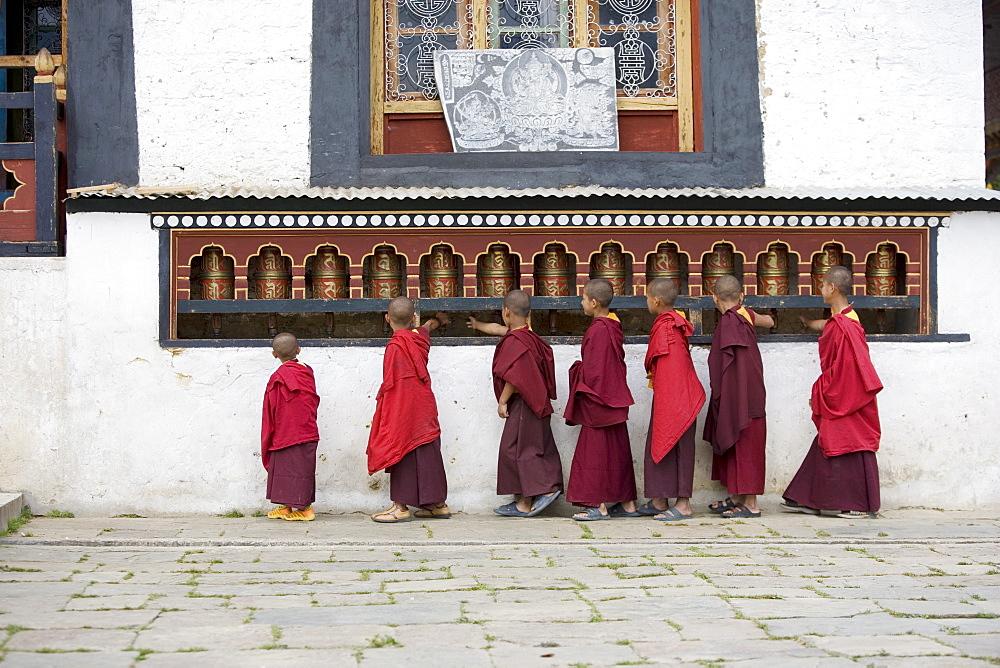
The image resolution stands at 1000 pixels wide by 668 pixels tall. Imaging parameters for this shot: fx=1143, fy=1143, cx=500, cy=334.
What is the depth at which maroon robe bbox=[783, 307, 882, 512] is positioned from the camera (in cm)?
587

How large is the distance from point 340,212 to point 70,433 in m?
1.86

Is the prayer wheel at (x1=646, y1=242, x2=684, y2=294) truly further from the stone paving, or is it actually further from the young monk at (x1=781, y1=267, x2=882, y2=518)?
the stone paving

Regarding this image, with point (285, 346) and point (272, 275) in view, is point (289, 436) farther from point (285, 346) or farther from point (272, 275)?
point (272, 275)

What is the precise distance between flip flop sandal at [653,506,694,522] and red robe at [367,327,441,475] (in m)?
1.24

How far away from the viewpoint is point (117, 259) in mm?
6164

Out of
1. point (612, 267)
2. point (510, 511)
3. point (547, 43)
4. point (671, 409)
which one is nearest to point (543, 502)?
point (510, 511)

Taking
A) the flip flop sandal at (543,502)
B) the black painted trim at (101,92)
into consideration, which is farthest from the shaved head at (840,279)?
the black painted trim at (101,92)

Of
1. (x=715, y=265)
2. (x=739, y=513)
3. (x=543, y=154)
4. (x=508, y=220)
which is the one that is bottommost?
(x=739, y=513)

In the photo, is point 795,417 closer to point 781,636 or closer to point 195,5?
point 781,636

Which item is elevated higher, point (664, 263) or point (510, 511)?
point (664, 263)

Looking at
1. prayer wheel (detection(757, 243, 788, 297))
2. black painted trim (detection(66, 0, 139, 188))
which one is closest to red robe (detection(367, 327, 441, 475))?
black painted trim (detection(66, 0, 139, 188))

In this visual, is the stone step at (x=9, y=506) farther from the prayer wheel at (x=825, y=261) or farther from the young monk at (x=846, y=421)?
the prayer wheel at (x=825, y=261)

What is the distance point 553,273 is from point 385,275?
3.06 ft

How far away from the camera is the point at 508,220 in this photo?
6.23 meters
